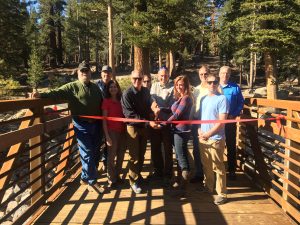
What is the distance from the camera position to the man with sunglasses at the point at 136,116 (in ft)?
16.9

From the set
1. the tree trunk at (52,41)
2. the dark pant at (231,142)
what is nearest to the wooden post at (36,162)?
the dark pant at (231,142)

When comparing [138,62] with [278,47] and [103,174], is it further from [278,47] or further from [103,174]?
[278,47]

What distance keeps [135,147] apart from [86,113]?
84cm

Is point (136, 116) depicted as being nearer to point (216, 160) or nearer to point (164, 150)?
point (164, 150)

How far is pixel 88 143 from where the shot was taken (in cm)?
521

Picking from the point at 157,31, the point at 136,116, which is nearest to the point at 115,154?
the point at 136,116

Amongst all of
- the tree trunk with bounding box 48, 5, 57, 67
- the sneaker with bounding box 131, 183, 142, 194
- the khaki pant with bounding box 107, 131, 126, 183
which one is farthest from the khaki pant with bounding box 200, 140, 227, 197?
the tree trunk with bounding box 48, 5, 57, 67

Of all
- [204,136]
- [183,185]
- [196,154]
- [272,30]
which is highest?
[272,30]

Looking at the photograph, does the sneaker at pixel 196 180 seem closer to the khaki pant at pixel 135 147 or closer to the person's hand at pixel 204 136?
the khaki pant at pixel 135 147

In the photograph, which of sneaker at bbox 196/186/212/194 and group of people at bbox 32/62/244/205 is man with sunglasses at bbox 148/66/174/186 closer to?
group of people at bbox 32/62/244/205

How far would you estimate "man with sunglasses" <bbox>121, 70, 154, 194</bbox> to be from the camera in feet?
16.9

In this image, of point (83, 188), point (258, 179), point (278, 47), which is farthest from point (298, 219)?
point (278, 47)

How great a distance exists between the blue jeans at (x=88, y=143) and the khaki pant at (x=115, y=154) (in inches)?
8.7

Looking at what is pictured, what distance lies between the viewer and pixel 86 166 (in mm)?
5305
